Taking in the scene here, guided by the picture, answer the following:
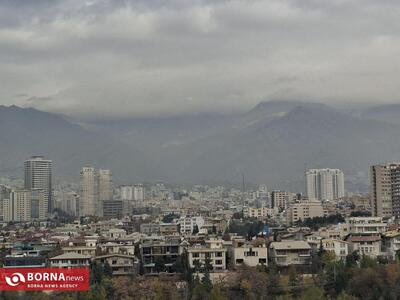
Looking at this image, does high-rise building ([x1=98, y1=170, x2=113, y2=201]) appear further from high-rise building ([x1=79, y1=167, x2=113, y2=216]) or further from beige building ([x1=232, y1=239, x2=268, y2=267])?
beige building ([x1=232, y1=239, x2=268, y2=267])

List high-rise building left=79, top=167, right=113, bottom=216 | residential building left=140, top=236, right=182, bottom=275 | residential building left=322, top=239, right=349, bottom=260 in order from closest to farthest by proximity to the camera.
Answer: residential building left=140, top=236, right=182, bottom=275 → residential building left=322, top=239, right=349, bottom=260 → high-rise building left=79, top=167, right=113, bottom=216

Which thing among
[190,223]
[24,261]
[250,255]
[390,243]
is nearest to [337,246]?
[390,243]

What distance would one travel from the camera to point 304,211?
4522cm

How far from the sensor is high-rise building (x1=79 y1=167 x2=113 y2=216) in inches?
2739

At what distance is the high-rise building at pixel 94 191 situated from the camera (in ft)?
228

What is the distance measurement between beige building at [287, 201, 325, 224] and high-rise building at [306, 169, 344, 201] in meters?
25.2

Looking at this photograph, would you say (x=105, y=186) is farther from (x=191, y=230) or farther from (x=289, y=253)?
(x=289, y=253)

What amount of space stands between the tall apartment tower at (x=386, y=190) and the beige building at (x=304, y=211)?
4.04m

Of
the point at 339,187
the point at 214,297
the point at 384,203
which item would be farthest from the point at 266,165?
the point at 214,297

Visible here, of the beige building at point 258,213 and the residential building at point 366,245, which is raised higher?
the beige building at point 258,213

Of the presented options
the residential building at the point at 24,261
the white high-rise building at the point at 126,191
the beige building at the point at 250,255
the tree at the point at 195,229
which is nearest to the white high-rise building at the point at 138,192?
the white high-rise building at the point at 126,191

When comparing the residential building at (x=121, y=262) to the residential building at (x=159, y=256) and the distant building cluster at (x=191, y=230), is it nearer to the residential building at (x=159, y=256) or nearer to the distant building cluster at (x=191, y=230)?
the distant building cluster at (x=191, y=230)

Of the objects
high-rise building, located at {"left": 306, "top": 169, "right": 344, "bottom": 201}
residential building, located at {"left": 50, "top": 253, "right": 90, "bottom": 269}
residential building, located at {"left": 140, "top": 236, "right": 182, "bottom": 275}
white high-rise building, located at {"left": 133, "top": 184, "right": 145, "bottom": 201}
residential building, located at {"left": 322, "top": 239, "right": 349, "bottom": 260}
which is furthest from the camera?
white high-rise building, located at {"left": 133, "top": 184, "right": 145, "bottom": 201}

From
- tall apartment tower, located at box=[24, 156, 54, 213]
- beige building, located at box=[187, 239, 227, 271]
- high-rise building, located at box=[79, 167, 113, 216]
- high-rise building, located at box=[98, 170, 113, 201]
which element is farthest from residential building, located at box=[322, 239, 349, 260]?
tall apartment tower, located at box=[24, 156, 54, 213]
